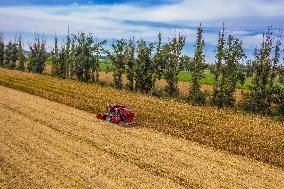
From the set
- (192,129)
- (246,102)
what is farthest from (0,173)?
(246,102)

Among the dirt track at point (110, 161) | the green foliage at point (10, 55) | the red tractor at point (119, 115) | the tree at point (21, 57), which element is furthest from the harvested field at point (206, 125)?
the green foliage at point (10, 55)

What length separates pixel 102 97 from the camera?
43156 mm

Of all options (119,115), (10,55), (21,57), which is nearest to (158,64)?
(119,115)

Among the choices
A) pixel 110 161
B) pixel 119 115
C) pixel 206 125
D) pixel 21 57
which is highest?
pixel 21 57

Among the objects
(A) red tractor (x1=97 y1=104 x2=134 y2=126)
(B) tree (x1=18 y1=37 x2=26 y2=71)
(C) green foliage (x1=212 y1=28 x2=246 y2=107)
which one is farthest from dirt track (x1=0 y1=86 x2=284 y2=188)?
(B) tree (x1=18 y1=37 x2=26 y2=71)

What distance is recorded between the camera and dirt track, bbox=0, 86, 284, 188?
18109 millimetres

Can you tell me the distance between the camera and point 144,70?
5800 cm

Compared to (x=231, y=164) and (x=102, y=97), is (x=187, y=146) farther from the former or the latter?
(x=102, y=97)

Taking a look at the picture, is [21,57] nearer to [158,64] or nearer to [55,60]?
[55,60]

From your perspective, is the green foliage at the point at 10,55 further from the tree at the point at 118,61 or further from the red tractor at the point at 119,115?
the red tractor at the point at 119,115

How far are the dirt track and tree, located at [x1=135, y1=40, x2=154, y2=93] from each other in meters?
28.3

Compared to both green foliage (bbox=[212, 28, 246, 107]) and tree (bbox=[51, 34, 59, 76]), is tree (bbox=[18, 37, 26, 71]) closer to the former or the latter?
tree (bbox=[51, 34, 59, 76])

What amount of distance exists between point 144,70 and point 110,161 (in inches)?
1488

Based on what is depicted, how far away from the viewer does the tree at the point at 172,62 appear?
57219mm
